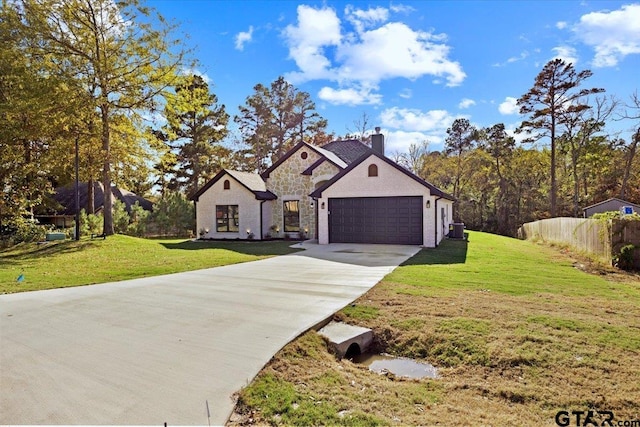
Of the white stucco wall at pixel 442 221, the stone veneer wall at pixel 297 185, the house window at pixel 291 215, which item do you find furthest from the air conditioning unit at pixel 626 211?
the house window at pixel 291 215

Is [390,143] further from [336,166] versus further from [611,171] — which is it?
[336,166]

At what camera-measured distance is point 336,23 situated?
15.4 m

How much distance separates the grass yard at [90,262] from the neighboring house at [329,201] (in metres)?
4.24

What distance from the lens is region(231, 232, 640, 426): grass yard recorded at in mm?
3182

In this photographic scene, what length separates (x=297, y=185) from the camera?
21.5 metres

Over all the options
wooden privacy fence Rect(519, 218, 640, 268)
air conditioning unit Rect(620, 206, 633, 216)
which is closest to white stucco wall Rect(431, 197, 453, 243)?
wooden privacy fence Rect(519, 218, 640, 268)

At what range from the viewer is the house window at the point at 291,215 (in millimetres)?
21484

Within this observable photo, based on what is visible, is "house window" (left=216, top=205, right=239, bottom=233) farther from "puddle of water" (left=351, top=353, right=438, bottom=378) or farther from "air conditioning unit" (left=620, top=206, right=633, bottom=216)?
"puddle of water" (left=351, top=353, right=438, bottom=378)

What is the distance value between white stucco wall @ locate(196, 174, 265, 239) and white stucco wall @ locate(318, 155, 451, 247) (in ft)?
16.5

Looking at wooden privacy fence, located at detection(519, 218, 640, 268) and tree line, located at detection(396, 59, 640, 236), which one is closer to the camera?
wooden privacy fence, located at detection(519, 218, 640, 268)

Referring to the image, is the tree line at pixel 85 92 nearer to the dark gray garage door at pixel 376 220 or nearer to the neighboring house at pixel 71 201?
the neighboring house at pixel 71 201

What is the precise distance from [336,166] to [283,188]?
3.70m

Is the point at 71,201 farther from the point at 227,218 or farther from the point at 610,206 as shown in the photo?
the point at 610,206

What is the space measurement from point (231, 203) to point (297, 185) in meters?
4.06
